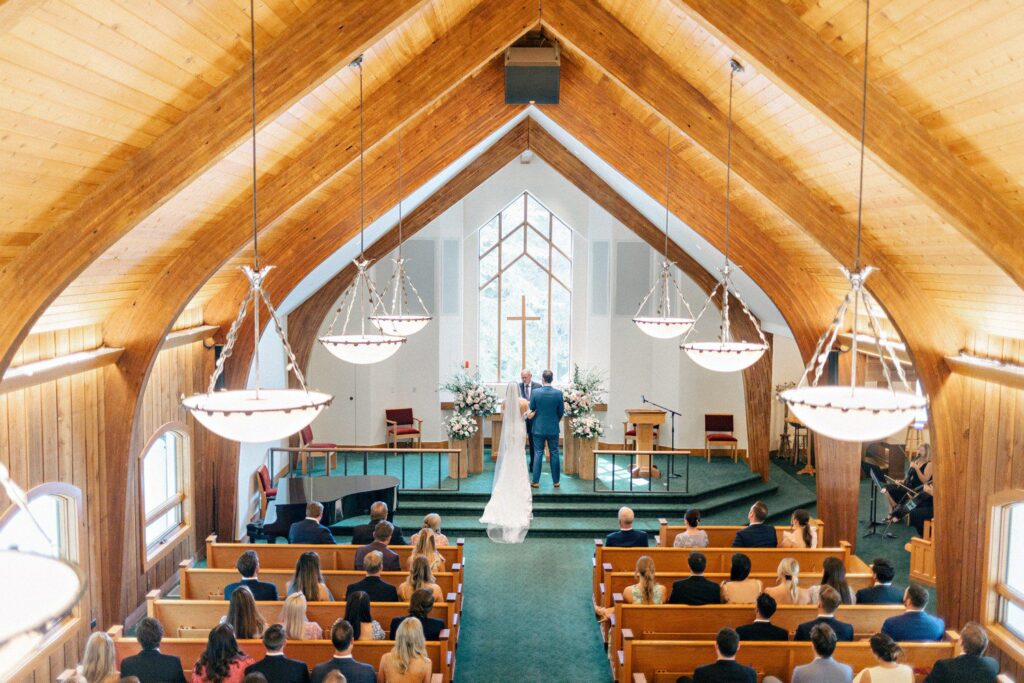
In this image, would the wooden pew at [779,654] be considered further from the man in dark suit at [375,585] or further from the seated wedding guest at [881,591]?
the man in dark suit at [375,585]

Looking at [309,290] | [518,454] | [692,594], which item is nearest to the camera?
[692,594]

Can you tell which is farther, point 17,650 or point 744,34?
point 744,34

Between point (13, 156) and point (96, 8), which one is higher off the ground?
point (96, 8)

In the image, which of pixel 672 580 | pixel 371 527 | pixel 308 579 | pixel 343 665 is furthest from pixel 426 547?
pixel 343 665

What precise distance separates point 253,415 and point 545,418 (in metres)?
9.32

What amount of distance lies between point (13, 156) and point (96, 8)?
0.99 metres

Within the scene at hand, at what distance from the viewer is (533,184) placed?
52.9 feet

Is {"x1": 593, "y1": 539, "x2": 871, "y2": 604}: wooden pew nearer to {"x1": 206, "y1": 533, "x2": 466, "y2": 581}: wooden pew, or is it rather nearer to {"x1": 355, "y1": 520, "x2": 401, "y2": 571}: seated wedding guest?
{"x1": 206, "y1": 533, "x2": 466, "y2": 581}: wooden pew

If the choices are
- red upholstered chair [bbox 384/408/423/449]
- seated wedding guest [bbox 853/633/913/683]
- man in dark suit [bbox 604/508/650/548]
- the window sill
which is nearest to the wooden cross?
red upholstered chair [bbox 384/408/423/449]

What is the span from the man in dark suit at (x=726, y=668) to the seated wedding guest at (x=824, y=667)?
346 millimetres

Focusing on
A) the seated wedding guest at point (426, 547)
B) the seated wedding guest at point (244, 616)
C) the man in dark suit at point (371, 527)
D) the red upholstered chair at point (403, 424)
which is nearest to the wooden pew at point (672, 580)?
the seated wedding guest at point (426, 547)

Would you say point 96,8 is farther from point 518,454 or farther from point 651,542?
point 651,542

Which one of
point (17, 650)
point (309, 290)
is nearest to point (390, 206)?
point (309, 290)

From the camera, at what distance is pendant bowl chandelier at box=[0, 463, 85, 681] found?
7.95 ft
